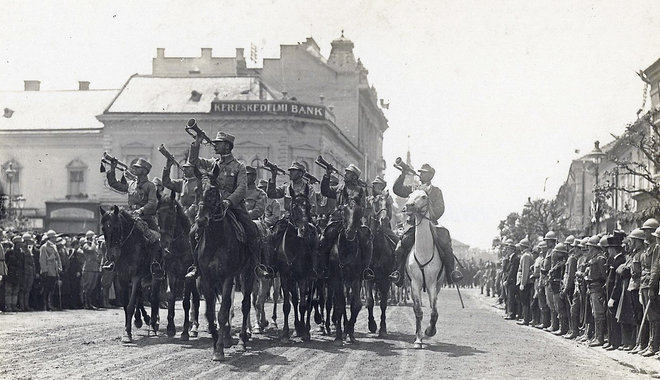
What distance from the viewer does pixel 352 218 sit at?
52.4ft

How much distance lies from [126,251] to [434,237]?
5289mm

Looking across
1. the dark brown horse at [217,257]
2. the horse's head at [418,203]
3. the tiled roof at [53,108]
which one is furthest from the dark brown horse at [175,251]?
the tiled roof at [53,108]

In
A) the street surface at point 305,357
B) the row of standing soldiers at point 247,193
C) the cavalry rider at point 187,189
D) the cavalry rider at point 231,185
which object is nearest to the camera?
the street surface at point 305,357

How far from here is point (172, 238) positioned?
54.0 ft

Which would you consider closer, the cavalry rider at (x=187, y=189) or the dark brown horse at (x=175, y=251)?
the dark brown horse at (x=175, y=251)

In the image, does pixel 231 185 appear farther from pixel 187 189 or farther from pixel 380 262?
pixel 380 262

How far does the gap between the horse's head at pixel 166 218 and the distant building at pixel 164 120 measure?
42844 millimetres

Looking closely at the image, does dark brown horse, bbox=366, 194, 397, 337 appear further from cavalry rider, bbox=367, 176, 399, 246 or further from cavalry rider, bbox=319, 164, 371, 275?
cavalry rider, bbox=319, 164, 371, 275

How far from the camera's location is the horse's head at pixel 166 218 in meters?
16.3

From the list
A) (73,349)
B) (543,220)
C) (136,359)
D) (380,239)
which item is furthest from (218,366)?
(543,220)

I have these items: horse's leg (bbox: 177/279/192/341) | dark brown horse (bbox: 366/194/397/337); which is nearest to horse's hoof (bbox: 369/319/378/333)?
dark brown horse (bbox: 366/194/397/337)

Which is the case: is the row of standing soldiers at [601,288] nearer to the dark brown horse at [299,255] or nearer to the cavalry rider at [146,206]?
the dark brown horse at [299,255]

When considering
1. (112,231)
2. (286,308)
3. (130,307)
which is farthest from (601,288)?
(112,231)

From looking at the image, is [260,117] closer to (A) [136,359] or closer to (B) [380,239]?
(B) [380,239]
